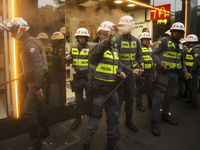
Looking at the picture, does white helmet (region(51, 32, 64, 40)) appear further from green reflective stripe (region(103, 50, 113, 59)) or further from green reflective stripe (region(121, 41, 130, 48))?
green reflective stripe (region(103, 50, 113, 59))

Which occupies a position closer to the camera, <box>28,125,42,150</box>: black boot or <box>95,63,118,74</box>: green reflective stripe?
<box>95,63,118,74</box>: green reflective stripe

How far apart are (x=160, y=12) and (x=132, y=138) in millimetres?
5495

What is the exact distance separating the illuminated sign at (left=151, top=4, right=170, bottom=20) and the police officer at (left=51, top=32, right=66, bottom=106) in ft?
15.2

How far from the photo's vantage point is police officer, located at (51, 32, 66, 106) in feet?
12.7

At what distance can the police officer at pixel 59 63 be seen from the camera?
388 centimetres

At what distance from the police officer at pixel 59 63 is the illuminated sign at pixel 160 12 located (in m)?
4.63

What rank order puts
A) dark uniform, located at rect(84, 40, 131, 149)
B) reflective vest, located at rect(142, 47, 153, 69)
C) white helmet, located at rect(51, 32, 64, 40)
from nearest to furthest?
dark uniform, located at rect(84, 40, 131, 149), white helmet, located at rect(51, 32, 64, 40), reflective vest, located at rect(142, 47, 153, 69)

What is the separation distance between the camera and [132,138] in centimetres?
326

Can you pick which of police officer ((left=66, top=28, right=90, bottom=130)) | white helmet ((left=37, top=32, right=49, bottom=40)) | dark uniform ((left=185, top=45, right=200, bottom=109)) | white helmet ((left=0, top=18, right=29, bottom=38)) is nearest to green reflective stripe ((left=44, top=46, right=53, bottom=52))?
white helmet ((left=37, top=32, right=49, bottom=40))

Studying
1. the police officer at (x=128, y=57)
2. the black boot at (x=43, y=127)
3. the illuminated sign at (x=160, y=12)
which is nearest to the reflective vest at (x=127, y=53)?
the police officer at (x=128, y=57)

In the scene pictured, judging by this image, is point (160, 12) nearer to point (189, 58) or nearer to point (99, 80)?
point (189, 58)

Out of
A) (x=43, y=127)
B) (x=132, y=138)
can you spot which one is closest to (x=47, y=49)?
(x=43, y=127)

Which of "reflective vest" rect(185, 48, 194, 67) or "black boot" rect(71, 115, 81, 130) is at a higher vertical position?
"reflective vest" rect(185, 48, 194, 67)

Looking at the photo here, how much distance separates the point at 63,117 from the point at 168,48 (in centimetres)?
299
